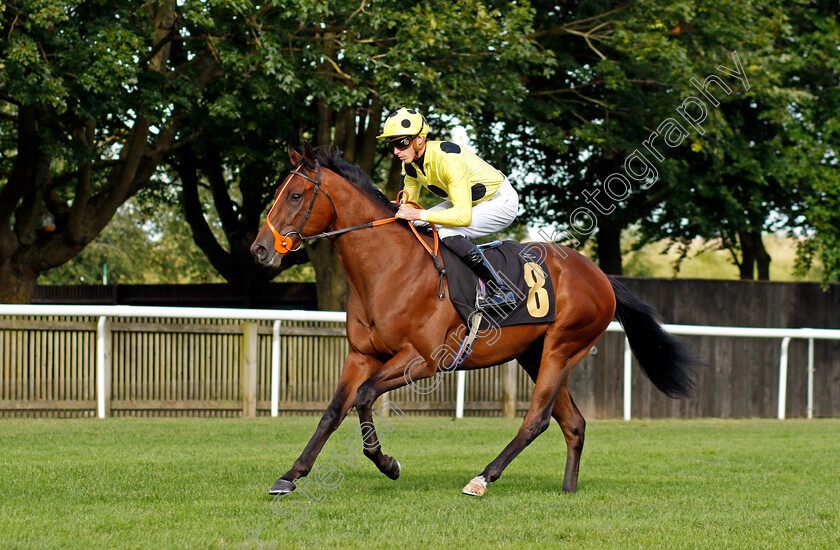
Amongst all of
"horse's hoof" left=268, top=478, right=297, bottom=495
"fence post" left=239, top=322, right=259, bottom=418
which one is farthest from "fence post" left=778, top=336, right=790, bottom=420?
"horse's hoof" left=268, top=478, right=297, bottom=495

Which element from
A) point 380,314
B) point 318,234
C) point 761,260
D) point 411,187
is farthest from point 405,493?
point 761,260

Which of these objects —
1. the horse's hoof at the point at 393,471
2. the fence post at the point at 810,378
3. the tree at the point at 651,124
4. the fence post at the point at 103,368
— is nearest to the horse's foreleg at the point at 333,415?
the horse's hoof at the point at 393,471

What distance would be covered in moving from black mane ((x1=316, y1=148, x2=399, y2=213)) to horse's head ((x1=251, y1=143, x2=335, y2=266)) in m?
0.20

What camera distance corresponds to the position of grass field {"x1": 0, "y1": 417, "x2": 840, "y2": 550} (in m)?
4.67

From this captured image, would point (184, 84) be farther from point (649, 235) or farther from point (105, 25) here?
point (649, 235)

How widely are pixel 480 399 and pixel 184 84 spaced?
5.88m

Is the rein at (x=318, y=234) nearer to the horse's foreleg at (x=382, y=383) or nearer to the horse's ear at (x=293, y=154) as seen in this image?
the horse's ear at (x=293, y=154)

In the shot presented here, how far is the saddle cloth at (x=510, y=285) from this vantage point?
6.30m

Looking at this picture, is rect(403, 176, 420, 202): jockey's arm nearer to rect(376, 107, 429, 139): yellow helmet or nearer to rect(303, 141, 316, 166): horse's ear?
rect(376, 107, 429, 139): yellow helmet

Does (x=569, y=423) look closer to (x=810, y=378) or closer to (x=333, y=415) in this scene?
(x=333, y=415)

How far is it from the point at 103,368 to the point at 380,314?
647 cm

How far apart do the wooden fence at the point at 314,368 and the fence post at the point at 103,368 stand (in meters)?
0.09

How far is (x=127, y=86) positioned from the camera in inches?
486

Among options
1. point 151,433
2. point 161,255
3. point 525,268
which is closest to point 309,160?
point 525,268
